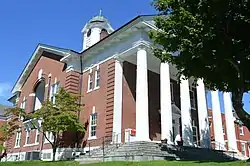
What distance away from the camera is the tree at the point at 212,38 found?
12.4 meters

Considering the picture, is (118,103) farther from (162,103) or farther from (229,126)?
(229,126)

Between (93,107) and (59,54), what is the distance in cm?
775

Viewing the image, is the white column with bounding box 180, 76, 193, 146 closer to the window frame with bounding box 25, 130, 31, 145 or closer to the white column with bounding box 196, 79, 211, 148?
the white column with bounding box 196, 79, 211, 148

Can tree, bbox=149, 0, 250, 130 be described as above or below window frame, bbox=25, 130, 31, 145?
above

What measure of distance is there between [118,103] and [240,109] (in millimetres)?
11572

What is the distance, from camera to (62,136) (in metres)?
25.1

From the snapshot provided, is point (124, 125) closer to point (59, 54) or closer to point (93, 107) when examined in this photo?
point (93, 107)

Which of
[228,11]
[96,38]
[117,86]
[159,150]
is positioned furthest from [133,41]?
[96,38]

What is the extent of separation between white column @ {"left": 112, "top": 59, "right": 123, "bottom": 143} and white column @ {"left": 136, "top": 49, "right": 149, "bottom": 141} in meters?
3.03

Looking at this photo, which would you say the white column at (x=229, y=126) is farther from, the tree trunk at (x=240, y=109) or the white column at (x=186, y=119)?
the tree trunk at (x=240, y=109)

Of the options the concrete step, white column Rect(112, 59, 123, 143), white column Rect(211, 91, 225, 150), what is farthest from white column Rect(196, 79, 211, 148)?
white column Rect(112, 59, 123, 143)

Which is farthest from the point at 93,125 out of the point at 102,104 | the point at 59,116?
the point at 59,116

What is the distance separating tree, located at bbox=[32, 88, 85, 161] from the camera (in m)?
22.1

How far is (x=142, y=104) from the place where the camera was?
787 inches
